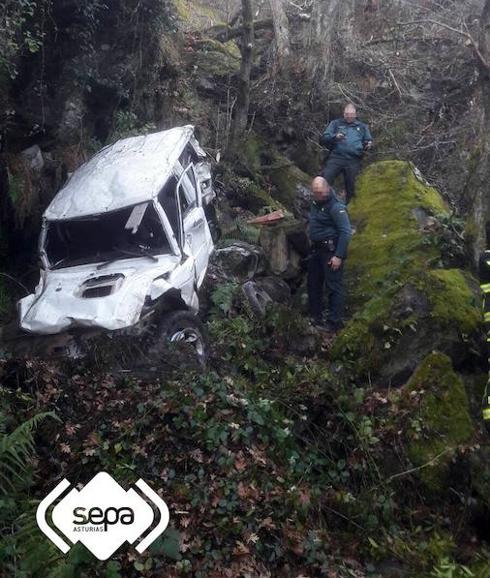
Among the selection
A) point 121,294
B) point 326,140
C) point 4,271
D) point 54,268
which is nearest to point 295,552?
point 121,294

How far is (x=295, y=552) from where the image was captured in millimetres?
4621

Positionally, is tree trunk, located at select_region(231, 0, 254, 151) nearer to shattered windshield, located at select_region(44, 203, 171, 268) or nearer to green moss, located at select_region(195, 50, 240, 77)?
green moss, located at select_region(195, 50, 240, 77)

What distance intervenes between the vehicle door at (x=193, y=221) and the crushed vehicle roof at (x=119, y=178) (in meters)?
0.32

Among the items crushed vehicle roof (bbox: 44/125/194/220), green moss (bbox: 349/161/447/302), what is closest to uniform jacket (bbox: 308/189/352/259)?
green moss (bbox: 349/161/447/302)

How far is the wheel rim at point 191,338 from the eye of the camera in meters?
6.31

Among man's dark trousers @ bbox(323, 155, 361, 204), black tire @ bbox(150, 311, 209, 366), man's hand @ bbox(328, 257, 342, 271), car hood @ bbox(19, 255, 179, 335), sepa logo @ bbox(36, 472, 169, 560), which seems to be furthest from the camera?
man's dark trousers @ bbox(323, 155, 361, 204)

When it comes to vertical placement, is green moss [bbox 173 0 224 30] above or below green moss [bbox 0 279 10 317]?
above

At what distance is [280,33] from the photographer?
44.1 ft

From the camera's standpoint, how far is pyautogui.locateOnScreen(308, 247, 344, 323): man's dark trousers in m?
7.41

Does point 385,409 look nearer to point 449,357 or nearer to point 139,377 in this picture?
point 449,357

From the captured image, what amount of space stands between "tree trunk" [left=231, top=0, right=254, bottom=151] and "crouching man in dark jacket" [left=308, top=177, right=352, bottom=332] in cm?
473

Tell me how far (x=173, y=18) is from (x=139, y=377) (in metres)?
6.65

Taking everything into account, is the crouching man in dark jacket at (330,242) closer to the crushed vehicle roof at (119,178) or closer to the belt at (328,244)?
the belt at (328,244)

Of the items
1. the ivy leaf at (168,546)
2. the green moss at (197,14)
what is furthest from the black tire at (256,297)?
the green moss at (197,14)
